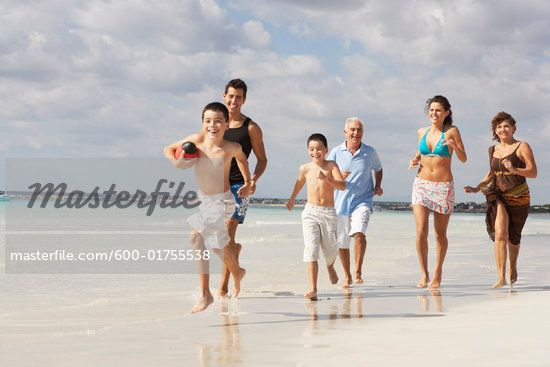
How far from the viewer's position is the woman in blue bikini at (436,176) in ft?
23.6

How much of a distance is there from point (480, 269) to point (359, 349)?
611 cm

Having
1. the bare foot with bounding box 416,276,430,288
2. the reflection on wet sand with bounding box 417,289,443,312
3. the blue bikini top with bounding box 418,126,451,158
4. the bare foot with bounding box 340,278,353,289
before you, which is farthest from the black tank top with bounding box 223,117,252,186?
the bare foot with bounding box 416,276,430,288

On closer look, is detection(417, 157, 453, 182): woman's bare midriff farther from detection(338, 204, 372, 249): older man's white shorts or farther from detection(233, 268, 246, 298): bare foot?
detection(233, 268, 246, 298): bare foot

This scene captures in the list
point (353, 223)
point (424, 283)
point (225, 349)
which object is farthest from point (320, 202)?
point (225, 349)

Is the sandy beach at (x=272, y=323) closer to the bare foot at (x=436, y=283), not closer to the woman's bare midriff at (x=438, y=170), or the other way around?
the bare foot at (x=436, y=283)

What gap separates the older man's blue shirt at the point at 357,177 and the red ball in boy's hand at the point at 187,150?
282cm

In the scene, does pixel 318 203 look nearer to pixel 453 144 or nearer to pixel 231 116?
pixel 231 116

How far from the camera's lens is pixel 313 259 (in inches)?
249

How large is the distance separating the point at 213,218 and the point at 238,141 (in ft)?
3.18

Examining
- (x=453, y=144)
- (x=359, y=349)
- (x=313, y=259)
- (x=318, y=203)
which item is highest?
(x=453, y=144)

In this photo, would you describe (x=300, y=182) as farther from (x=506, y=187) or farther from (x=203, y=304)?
(x=506, y=187)

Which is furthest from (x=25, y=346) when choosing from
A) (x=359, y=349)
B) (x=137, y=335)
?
(x=359, y=349)

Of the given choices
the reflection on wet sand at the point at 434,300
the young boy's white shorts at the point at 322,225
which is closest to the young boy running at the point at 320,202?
the young boy's white shorts at the point at 322,225

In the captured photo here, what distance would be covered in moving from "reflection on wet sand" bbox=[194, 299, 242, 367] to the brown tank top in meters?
3.95
